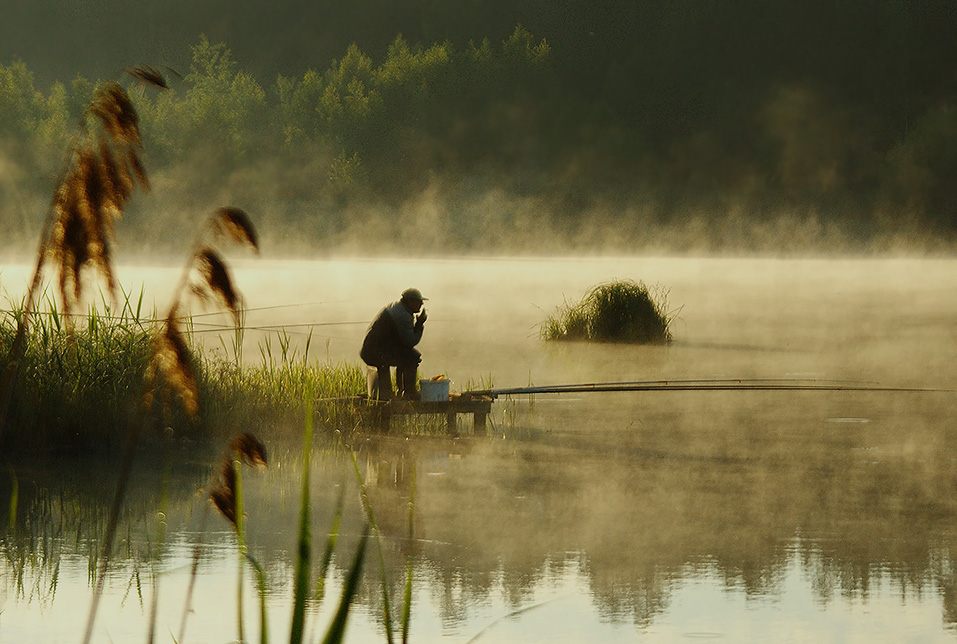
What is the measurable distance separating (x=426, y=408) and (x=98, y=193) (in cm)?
885

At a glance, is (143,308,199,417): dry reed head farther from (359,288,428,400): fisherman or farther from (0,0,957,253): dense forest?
(0,0,957,253): dense forest

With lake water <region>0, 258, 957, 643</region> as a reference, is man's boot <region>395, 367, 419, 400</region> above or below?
above

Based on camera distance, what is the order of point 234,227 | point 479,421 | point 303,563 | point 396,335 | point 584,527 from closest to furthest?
point 234,227 → point 303,563 → point 584,527 → point 396,335 → point 479,421

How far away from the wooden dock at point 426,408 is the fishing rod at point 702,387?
4.6 inches

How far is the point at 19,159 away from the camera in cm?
9062

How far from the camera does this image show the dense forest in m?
96.2

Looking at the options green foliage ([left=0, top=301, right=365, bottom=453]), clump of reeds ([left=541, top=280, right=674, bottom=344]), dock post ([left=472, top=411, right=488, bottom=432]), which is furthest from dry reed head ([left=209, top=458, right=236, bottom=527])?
clump of reeds ([left=541, top=280, right=674, bottom=344])

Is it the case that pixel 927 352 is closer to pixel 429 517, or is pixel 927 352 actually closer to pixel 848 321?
pixel 848 321

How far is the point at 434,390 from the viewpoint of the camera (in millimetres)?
11398

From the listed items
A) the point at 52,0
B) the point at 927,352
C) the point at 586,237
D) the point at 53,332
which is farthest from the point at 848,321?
the point at 52,0

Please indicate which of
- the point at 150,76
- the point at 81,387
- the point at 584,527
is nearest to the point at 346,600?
the point at 150,76

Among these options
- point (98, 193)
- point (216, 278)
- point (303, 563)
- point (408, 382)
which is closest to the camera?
point (216, 278)

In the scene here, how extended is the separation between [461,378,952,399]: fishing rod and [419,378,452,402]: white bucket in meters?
0.30

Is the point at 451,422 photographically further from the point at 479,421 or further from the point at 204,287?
the point at 204,287
